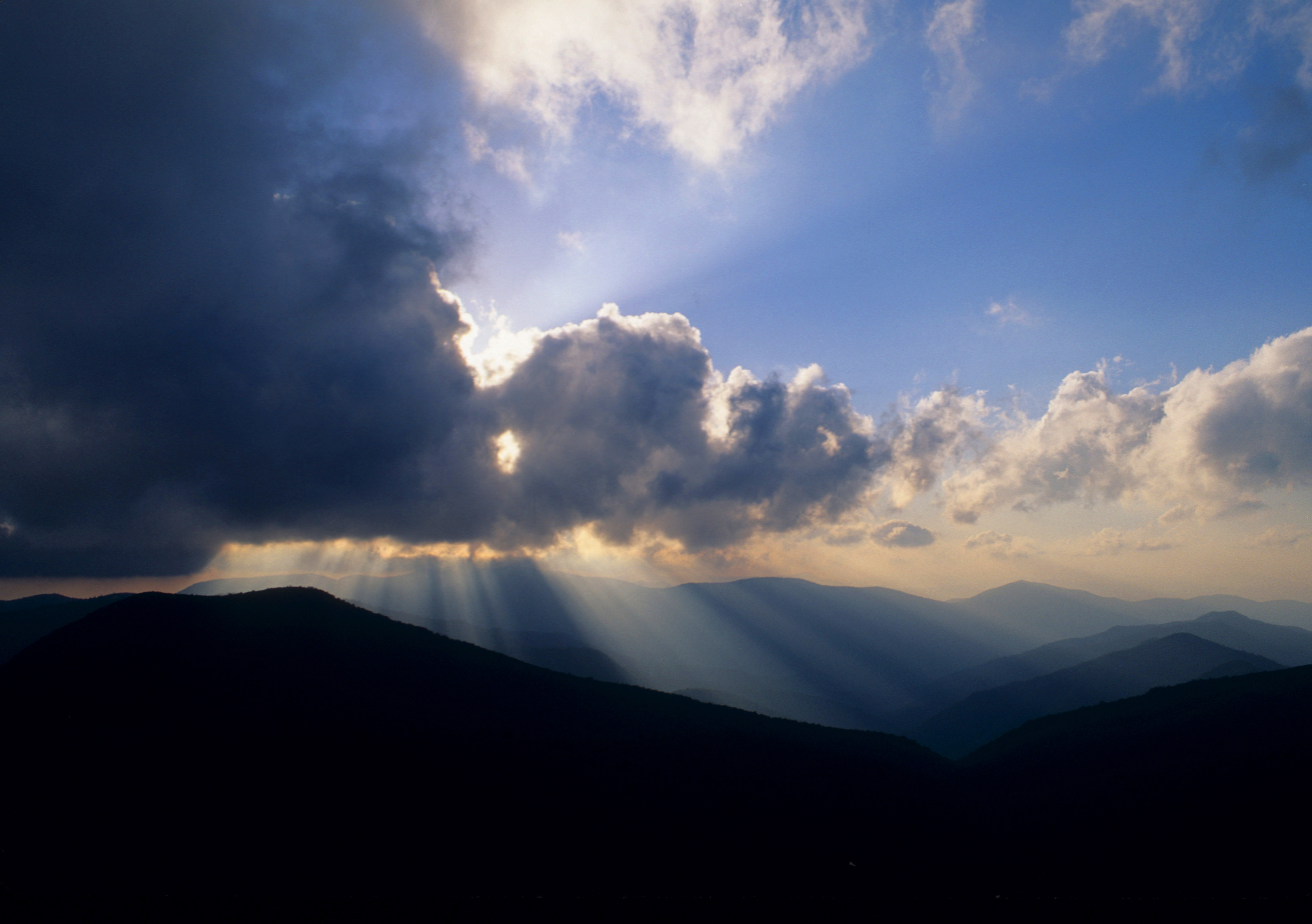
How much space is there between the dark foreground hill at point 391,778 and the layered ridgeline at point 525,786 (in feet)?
0.78

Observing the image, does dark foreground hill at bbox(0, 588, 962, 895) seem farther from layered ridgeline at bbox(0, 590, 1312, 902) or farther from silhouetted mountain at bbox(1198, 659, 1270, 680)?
silhouetted mountain at bbox(1198, 659, 1270, 680)

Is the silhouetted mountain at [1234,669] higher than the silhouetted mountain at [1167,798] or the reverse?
the reverse

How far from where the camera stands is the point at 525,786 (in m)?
51.0

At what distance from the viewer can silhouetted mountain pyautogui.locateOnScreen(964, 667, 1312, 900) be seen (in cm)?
4247

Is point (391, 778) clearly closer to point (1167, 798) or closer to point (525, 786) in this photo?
point (525, 786)

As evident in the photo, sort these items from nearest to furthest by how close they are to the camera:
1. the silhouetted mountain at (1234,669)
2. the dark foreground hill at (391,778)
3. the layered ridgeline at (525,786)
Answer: the dark foreground hill at (391,778), the layered ridgeline at (525,786), the silhouetted mountain at (1234,669)

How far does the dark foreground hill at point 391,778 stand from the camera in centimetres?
3953

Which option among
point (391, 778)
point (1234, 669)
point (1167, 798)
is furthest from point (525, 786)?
point (1234, 669)

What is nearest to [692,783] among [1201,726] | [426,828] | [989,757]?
[426,828]

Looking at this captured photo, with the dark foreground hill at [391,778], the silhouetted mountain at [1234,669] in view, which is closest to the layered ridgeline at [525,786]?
the dark foreground hill at [391,778]

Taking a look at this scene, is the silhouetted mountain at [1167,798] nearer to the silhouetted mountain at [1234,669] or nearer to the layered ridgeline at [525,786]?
the layered ridgeline at [525,786]

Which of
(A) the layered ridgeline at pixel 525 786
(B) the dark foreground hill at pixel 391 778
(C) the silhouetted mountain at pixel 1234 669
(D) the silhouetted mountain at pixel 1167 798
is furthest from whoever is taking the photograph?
(C) the silhouetted mountain at pixel 1234 669

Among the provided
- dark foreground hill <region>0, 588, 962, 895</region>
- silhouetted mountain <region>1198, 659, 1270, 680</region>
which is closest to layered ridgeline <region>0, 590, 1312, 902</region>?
dark foreground hill <region>0, 588, 962, 895</region>

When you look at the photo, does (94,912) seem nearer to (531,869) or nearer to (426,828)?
(426,828)
